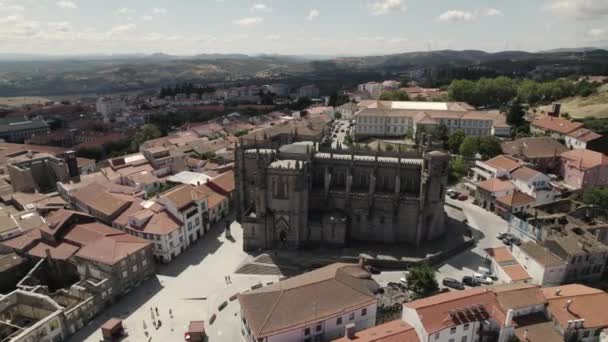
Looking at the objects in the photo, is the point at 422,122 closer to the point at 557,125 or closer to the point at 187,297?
the point at 557,125

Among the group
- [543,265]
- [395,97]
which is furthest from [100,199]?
[395,97]

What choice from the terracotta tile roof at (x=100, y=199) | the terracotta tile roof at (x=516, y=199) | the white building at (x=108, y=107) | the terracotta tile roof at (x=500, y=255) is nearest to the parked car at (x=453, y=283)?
the terracotta tile roof at (x=500, y=255)

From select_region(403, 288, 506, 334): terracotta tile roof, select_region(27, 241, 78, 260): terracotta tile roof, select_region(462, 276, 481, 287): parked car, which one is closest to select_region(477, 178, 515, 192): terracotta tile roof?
select_region(462, 276, 481, 287): parked car

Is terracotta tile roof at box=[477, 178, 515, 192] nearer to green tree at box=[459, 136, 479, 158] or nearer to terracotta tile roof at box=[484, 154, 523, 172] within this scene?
terracotta tile roof at box=[484, 154, 523, 172]

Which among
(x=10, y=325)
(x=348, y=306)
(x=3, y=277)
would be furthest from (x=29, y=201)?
(x=348, y=306)

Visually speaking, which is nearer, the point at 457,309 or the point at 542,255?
the point at 457,309

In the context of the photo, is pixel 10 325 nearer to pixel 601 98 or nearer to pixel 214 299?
pixel 214 299
